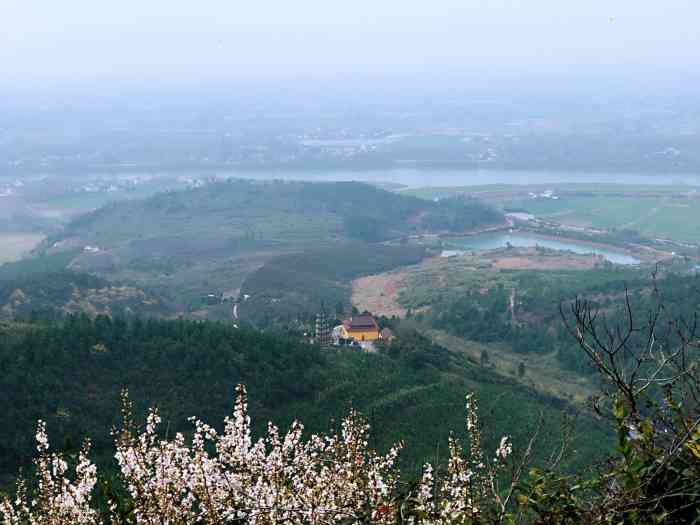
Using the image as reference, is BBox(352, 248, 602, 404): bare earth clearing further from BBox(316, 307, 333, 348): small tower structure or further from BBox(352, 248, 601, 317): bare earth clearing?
BBox(316, 307, 333, 348): small tower structure

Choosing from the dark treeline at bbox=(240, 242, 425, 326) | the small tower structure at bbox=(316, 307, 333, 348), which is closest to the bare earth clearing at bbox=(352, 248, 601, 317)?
the dark treeline at bbox=(240, 242, 425, 326)

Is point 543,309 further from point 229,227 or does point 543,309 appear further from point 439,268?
point 229,227

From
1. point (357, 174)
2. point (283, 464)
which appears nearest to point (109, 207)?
point (357, 174)

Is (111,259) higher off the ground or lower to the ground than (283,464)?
lower

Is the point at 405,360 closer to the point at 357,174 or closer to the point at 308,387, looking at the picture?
the point at 308,387

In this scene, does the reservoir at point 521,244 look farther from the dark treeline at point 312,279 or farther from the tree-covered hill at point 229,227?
the dark treeline at point 312,279
